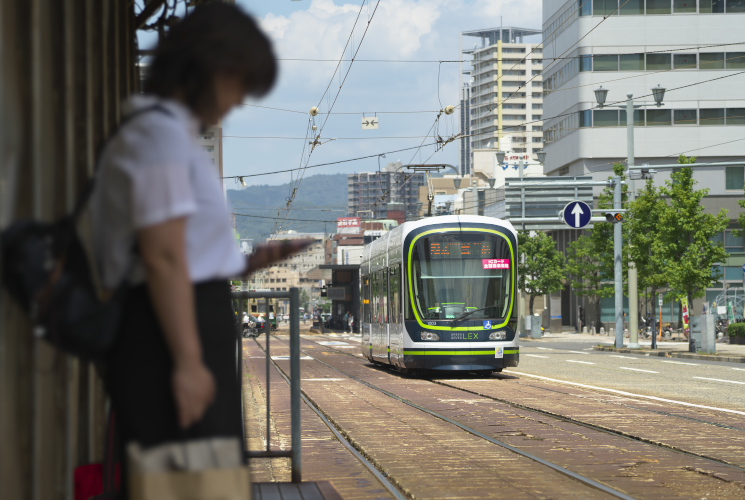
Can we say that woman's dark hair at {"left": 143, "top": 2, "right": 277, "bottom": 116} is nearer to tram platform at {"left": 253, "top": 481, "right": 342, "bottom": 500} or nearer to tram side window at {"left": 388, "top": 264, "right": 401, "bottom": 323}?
tram platform at {"left": 253, "top": 481, "right": 342, "bottom": 500}

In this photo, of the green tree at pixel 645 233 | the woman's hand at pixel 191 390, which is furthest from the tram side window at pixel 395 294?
the woman's hand at pixel 191 390

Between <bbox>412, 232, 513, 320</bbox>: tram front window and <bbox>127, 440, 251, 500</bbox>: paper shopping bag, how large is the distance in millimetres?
17845

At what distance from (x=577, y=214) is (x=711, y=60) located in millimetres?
34248

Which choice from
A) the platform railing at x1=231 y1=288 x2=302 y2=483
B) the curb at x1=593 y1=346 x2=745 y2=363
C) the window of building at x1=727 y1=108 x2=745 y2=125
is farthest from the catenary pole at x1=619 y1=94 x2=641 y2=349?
the platform railing at x1=231 y1=288 x2=302 y2=483

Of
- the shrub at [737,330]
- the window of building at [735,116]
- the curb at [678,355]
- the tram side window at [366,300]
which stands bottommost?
the curb at [678,355]

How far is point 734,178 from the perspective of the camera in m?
64.6

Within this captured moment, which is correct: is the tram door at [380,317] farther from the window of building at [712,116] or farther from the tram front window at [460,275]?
the window of building at [712,116]

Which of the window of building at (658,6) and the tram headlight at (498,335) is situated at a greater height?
the window of building at (658,6)

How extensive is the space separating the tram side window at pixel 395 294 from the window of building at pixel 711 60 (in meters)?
49.4

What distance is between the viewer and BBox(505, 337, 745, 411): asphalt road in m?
16.4

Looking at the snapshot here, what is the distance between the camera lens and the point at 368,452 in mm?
9586

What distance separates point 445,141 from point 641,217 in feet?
24.1

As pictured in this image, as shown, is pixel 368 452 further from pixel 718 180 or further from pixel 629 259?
pixel 718 180

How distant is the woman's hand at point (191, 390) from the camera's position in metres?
2.32
